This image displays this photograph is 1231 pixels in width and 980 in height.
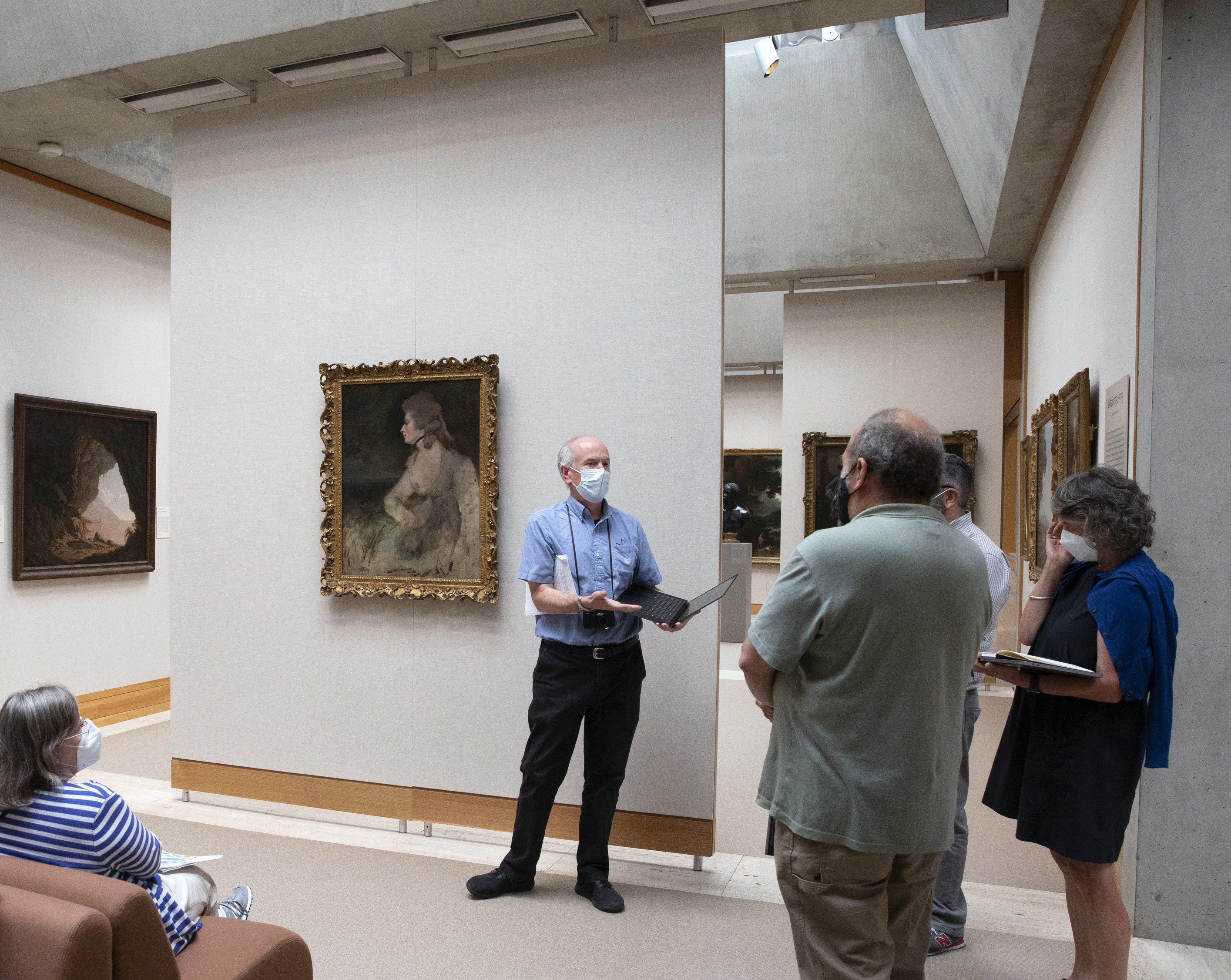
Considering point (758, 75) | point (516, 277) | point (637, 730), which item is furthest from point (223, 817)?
point (758, 75)

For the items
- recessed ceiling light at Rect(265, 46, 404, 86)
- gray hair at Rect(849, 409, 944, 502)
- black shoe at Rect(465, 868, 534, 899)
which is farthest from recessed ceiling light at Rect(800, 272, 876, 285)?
gray hair at Rect(849, 409, 944, 502)

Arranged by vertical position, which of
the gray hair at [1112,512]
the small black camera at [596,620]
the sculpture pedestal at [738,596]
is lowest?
the sculpture pedestal at [738,596]

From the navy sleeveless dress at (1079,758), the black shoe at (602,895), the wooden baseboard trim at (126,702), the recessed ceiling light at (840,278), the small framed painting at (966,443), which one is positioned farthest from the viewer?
the recessed ceiling light at (840,278)

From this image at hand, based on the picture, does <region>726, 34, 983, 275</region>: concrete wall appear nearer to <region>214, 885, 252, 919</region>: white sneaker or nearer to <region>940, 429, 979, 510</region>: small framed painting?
<region>940, 429, 979, 510</region>: small framed painting

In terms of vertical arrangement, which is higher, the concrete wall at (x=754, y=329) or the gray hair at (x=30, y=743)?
the concrete wall at (x=754, y=329)

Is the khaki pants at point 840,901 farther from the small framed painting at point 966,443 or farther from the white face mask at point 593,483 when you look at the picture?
the small framed painting at point 966,443

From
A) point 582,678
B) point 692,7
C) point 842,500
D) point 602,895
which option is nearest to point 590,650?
point 582,678

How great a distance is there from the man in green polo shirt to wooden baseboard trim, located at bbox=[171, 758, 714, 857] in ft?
8.71

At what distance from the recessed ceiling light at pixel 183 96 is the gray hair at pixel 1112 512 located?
18.3 feet

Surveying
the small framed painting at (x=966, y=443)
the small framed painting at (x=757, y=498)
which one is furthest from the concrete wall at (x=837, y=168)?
the small framed painting at (x=757, y=498)

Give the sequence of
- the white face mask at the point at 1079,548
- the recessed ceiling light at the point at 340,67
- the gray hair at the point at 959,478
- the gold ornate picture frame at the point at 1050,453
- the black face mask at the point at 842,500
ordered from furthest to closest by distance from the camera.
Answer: the gold ornate picture frame at the point at 1050,453
the recessed ceiling light at the point at 340,67
the gray hair at the point at 959,478
the white face mask at the point at 1079,548
the black face mask at the point at 842,500

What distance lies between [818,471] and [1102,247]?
4960 millimetres

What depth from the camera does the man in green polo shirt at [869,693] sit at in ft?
7.41

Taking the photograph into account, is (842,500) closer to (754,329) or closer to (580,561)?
(580,561)
